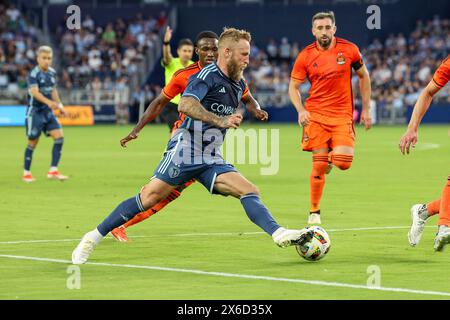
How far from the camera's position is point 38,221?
14.1 meters

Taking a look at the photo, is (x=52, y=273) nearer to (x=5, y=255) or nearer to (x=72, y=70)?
(x=5, y=255)

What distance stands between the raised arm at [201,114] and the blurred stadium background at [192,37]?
41.8 m

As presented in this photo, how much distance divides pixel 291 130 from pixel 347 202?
2785 cm

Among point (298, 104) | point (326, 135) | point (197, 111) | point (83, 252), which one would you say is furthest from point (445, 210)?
point (326, 135)

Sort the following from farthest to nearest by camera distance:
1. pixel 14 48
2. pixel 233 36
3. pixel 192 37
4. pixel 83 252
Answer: pixel 192 37, pixel 14 48, pixel 83 252, pixel 233 36

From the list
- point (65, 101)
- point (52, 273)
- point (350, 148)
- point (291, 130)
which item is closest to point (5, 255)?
point (52, 273)

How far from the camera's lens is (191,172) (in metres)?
A: 10.2

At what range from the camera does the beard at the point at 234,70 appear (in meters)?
10.1

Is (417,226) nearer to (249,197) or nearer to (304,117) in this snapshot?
(249,197)

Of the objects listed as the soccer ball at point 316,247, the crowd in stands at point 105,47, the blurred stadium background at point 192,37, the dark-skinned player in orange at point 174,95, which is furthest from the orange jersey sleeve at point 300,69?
the crowd in stands at point 105,47

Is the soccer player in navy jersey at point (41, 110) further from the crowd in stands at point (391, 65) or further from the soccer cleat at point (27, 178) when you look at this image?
the crowd in stands at point (391, 65)

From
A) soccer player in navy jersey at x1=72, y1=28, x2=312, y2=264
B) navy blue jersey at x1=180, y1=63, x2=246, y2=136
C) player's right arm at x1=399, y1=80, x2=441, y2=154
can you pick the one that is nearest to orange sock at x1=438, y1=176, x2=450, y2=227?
player's right arm at x1=399, y1=80, x2=441, y2=154

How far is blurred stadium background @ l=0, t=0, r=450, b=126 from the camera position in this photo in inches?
2063

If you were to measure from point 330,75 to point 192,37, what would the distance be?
44017mm
